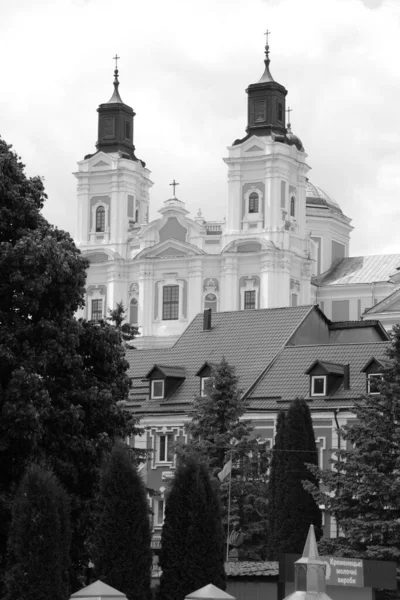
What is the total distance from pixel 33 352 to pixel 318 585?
12.2 metres

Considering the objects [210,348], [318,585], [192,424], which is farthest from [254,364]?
[318,585]

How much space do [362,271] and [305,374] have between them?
62.6 m

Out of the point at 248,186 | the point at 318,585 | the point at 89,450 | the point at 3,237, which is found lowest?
the point at 318,585

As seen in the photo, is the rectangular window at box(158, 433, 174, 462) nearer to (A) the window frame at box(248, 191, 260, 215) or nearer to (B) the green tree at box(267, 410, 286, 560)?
(B) the green tree at box(267, 410, 286, 560)

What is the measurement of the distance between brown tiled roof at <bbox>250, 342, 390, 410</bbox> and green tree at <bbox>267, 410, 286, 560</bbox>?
25.8ft

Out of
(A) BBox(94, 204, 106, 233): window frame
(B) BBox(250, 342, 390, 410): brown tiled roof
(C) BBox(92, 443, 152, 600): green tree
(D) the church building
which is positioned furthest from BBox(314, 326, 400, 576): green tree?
(A) BBox(94, 204, 106, 233): window frame

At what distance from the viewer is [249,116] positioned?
117m

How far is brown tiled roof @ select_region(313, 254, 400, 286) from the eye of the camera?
121m

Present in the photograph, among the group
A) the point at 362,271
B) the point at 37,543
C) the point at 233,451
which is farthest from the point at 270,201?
the point at 37,543

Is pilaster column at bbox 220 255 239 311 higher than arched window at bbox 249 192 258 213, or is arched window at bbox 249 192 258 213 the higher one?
arched window at bbox 249 192 258 213

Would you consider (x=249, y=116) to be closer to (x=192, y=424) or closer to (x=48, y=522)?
(x=192, y=424)

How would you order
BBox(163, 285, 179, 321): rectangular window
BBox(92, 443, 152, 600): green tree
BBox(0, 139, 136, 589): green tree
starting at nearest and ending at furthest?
BBox(92, 443, 152, 600): green tree → BBox(0, 139, 136, 589): green tree → BBox(163, 285, 179, 321): rectangular window

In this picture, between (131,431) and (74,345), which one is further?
(131,431)

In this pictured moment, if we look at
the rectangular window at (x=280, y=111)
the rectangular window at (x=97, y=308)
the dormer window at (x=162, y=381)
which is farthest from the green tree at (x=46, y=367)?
the rectangular window at (x=97, y=308)
